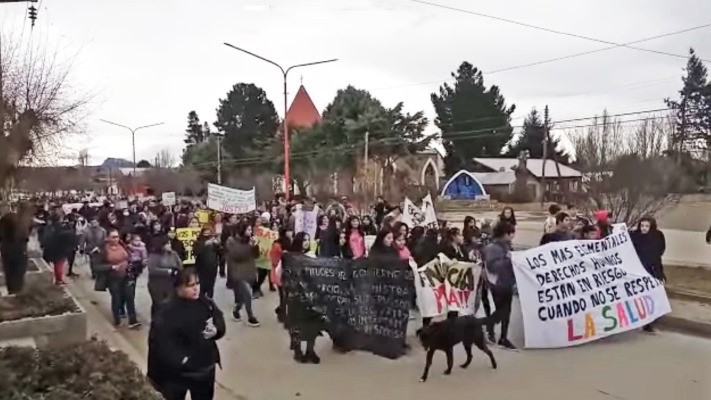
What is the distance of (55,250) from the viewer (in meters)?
15.0

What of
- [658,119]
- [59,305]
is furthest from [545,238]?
[658,119]

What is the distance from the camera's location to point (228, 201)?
65.7 ft

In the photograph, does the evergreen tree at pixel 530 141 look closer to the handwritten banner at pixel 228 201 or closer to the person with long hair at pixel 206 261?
the handwritten banner at pixel 228 201

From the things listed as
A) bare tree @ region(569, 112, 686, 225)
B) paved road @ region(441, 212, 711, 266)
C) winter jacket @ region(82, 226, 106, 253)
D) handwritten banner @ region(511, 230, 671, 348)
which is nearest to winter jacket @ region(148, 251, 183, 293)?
handwritten banner @ region(511, 230, 671, 348)

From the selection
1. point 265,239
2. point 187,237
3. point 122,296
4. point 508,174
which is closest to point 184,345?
point 122,296

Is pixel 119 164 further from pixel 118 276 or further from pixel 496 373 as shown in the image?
pixel 496 373

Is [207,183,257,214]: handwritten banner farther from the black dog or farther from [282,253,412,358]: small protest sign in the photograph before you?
the black dog

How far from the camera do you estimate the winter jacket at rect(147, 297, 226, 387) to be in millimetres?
4945

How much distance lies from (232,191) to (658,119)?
11.1 meters

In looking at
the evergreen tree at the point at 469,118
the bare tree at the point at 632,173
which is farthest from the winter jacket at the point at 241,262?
the evergreen tree at the point at 469,118

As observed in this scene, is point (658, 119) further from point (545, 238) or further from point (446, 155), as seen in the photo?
point (446, 155)

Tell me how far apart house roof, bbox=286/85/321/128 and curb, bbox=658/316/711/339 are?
25143 mm

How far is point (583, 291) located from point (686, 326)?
1.74 metres

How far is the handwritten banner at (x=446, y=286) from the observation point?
29.4 ft
